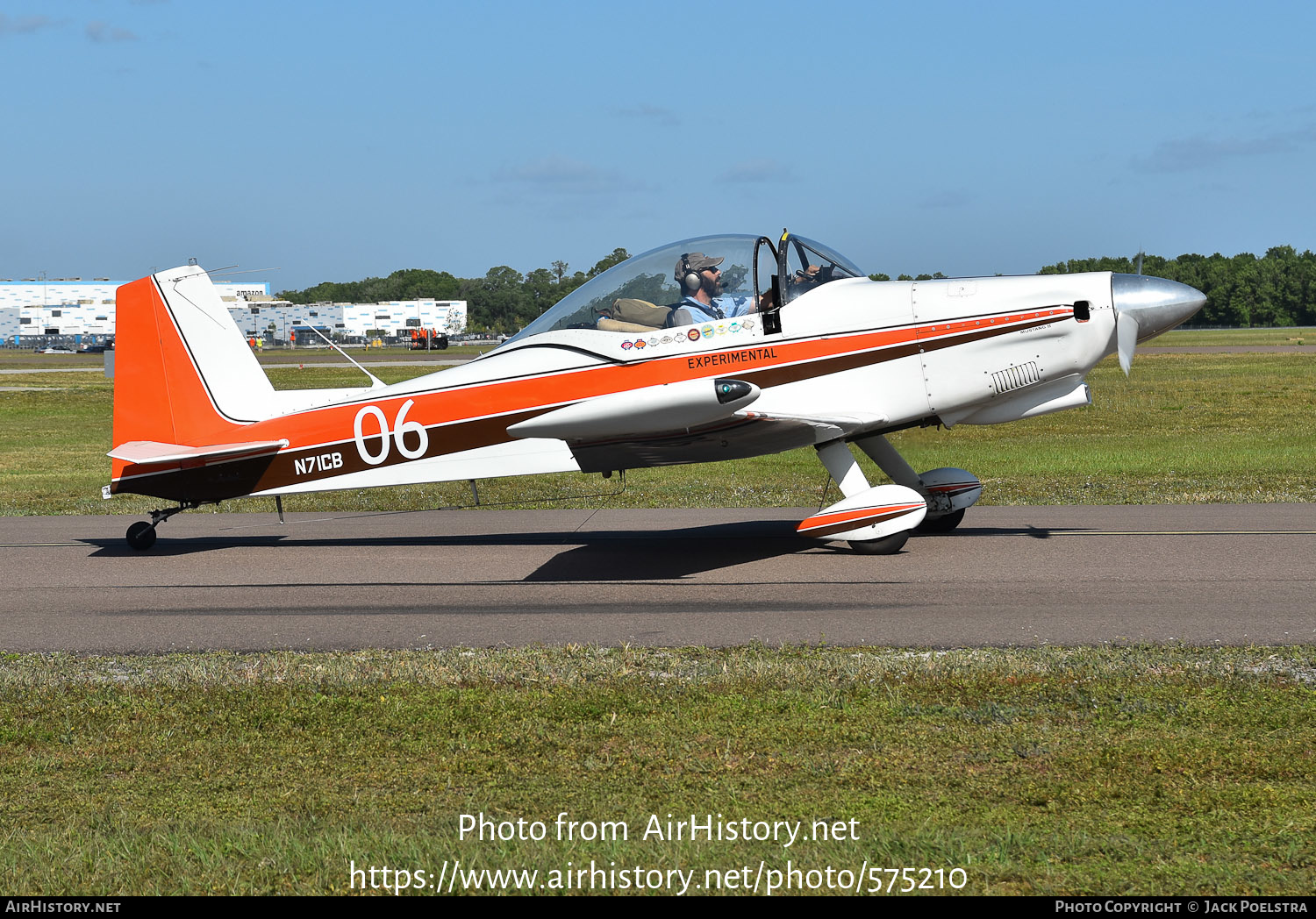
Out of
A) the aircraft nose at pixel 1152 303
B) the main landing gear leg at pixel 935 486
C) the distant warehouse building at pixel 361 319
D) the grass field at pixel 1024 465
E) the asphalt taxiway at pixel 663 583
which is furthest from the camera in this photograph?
the distant warehouse building at pixel 361 319

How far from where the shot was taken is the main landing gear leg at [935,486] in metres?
11.3

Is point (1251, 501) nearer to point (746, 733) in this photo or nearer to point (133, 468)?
point (746, 733)

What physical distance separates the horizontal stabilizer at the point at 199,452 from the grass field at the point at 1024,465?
392 cm

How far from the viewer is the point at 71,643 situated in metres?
7.80

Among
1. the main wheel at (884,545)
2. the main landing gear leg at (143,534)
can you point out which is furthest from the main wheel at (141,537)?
the main wheel at (884,545)

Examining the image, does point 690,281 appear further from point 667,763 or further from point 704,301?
point 667,763

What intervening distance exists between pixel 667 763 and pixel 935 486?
700 cm

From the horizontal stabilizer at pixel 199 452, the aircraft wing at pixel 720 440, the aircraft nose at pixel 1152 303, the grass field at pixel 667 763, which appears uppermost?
the aircraft nose at pixel 1152 303

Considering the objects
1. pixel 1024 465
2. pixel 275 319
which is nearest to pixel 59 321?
pixel 275 319

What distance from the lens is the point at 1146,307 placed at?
383 inches

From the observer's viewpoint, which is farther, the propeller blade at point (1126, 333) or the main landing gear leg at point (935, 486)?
the main landing gear leg at point (935, 486)

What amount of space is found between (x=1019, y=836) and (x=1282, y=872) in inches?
32.4

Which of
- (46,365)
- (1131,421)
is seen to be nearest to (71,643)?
(1131,421)

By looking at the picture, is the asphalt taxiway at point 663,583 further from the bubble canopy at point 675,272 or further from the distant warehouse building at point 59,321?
the distant warehouse building at point 59,321
